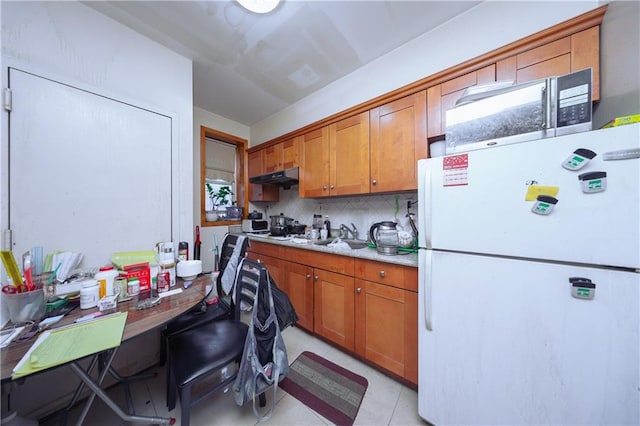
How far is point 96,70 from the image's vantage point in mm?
1482

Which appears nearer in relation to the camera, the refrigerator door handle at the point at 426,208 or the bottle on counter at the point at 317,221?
the refrigerator door handle at the point at 426,208

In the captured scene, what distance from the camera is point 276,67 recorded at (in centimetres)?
212

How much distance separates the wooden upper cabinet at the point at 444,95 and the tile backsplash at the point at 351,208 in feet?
2.02

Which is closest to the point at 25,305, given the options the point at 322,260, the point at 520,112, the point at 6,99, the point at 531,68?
the point at 6,99

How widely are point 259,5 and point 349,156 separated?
4.30ft

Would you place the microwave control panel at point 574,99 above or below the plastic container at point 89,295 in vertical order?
above

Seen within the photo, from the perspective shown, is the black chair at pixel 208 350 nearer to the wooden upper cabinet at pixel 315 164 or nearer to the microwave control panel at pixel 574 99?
the wooden upper cabinet at pixel 315 164

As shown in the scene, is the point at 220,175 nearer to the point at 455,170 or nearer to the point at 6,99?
the point at 6,99

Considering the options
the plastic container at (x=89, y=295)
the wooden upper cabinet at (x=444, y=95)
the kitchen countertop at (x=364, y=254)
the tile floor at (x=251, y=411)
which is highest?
the wooden upper cabinet at (x=444, y=95)

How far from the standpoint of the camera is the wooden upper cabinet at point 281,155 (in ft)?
8.54

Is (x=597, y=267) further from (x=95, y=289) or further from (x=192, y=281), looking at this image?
(x=95, y=289)

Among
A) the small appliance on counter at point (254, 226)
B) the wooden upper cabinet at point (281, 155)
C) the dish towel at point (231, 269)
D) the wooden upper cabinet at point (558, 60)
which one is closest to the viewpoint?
the wooden upper cabinet at point (558, 60)

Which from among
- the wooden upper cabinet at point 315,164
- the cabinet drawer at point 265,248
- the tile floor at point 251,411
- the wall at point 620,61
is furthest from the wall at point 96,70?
the wall at point 620,61

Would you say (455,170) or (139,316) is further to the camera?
(455,170)
